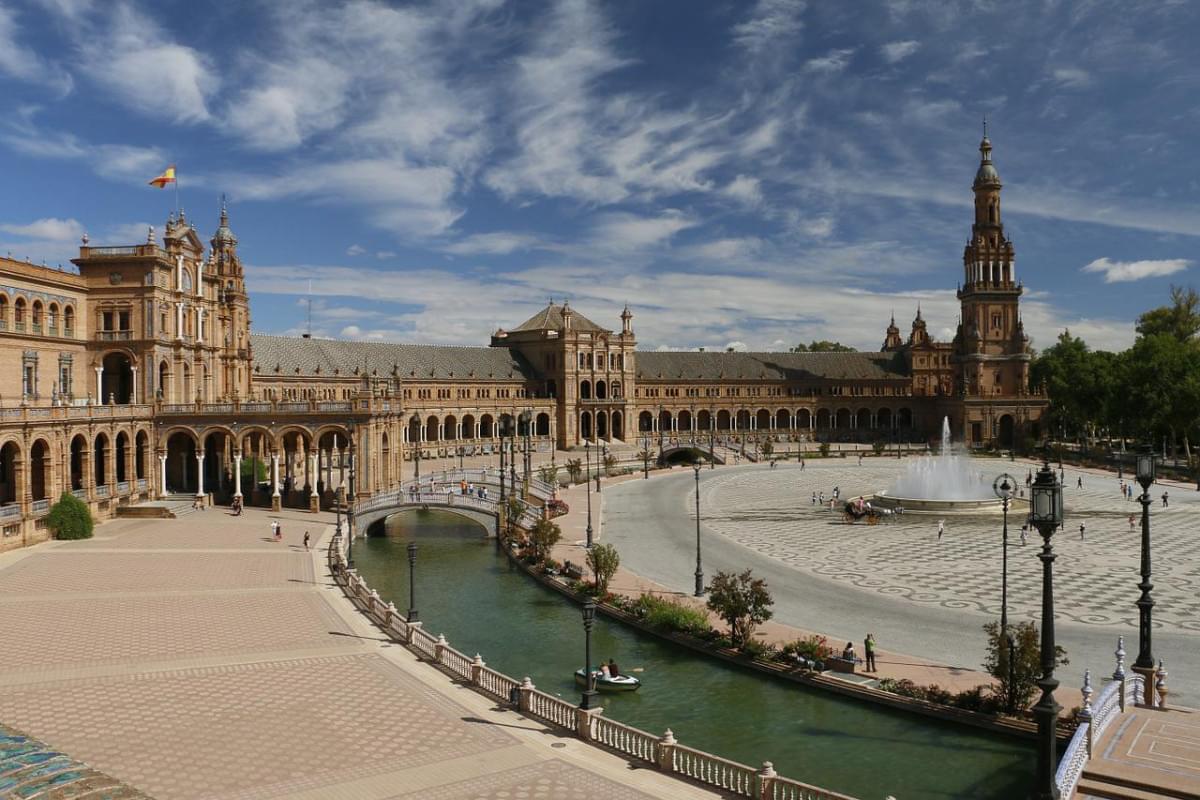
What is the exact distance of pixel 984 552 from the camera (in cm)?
4988

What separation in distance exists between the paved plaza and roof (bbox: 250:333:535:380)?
4680 centimetres

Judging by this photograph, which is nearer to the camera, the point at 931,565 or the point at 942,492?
the point at 931,565

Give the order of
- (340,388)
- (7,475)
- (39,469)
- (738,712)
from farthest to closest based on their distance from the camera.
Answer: (340,388) < (7,475) < (39,469) < (738,712)

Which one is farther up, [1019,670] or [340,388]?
[340,388]

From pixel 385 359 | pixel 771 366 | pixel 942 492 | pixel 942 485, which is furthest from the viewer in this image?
pixel 771 366

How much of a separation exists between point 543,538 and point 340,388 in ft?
224

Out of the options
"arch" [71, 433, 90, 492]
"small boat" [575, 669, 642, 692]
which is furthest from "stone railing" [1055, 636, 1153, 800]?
"arch" [71, 433, 90, 492]

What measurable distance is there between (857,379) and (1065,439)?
31.4 m

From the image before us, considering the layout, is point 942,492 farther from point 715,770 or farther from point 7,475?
point 7,475

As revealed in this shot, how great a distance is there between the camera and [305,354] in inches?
4277

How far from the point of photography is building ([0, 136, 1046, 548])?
60.4 meters

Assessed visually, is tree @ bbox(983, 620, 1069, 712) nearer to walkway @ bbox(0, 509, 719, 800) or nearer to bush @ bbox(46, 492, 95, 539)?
walkway @ bbox(0, 509, 719, 800)

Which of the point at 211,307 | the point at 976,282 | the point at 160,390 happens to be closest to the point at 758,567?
the point at 160,390

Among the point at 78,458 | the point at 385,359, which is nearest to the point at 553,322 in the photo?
the point at 385,359
